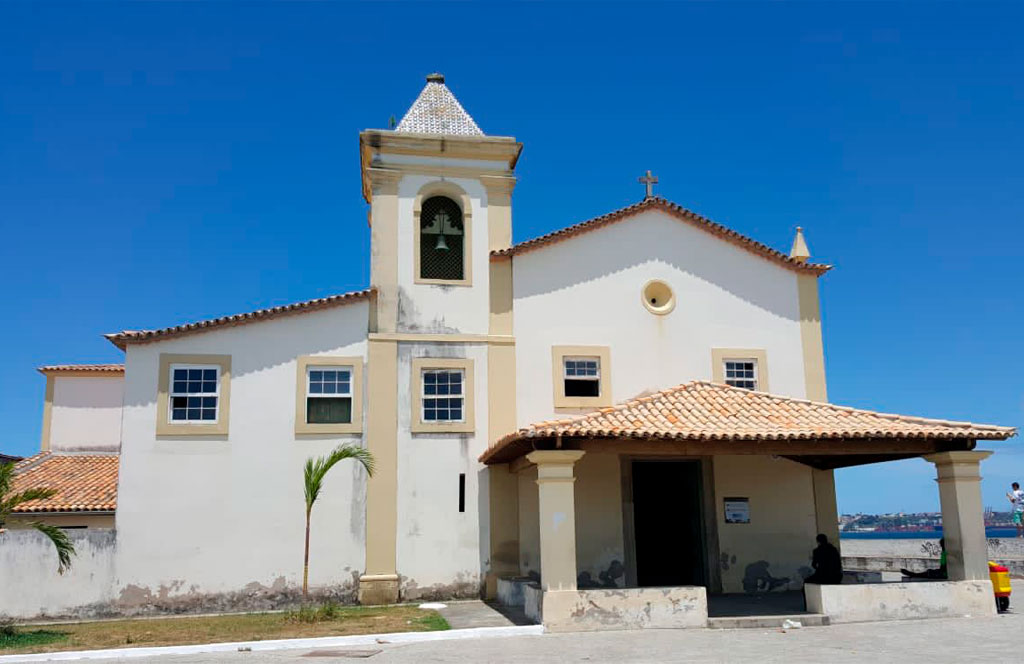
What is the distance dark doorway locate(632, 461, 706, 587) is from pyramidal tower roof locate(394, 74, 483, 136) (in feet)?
27.1

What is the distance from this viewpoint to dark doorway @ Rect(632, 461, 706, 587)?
18.7 meters

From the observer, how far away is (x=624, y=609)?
44.4 ft

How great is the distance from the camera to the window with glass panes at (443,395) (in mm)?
18312

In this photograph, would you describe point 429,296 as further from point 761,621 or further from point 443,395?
point 761,621

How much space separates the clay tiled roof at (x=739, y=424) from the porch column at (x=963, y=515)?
512 millimetres

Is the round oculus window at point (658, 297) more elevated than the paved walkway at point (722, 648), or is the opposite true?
the round oculus window at point (658, 297)

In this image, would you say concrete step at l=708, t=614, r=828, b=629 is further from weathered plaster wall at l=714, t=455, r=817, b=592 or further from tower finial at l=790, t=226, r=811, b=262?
tower finial at l=790, t=226, r=811, b=262

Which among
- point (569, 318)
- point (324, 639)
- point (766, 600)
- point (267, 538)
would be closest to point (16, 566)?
point (267, 538)

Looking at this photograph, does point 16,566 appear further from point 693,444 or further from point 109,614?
point 693,444

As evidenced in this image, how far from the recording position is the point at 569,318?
749 inches

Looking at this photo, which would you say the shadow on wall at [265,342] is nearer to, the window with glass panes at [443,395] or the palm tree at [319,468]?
the window with glass panes at [443,395]

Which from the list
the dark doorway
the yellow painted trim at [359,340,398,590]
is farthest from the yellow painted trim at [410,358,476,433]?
the dark doorway

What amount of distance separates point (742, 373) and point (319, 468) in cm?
911

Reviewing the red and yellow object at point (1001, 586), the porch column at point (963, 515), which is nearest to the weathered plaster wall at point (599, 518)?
the porch column at point (963, 515)
